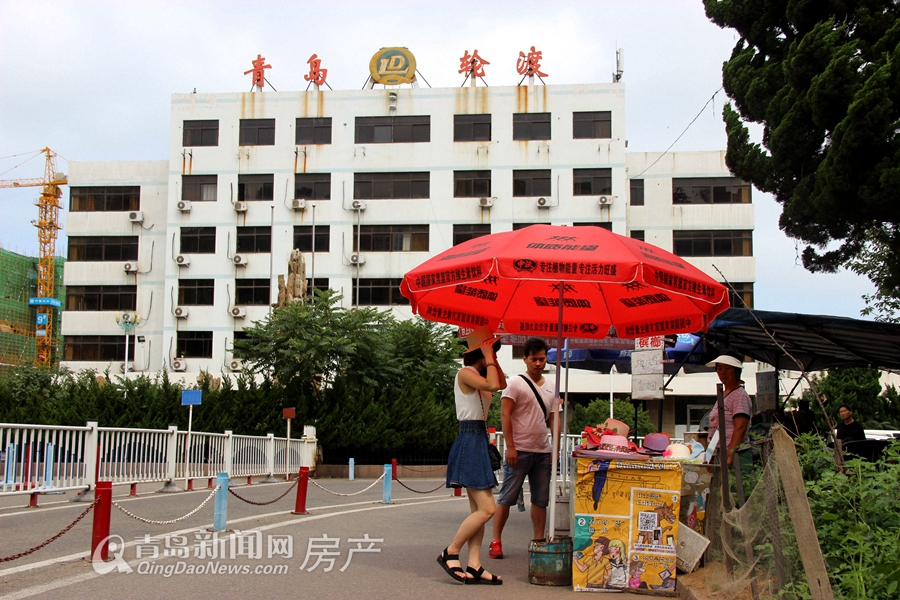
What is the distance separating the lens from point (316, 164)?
45094mm

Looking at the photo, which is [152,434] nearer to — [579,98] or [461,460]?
[461,460]

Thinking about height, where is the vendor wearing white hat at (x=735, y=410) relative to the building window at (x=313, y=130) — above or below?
below

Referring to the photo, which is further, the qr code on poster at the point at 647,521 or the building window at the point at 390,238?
the building window at the point at 390,238

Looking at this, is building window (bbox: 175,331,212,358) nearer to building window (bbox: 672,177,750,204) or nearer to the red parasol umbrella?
building window (bbox: 672,177,750,204)

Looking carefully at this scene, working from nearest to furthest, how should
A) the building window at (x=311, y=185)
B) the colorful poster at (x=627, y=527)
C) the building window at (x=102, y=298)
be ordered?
1. the colorful poster at (x=627, y=527)
2. the building window at (x=311, y=185)
3. the building window at (x=102, y=298)

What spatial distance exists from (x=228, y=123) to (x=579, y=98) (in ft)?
58.7

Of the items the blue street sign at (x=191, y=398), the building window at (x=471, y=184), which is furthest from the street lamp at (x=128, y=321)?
the blue street sign at (x=191, y=398)

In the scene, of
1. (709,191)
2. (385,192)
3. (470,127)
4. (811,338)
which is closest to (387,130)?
(385,192)

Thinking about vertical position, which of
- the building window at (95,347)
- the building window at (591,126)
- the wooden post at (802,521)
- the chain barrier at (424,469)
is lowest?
the chain barrier at (424,469)

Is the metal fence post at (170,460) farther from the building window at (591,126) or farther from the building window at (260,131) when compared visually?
the building window at (591,126)

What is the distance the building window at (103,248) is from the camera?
47375 mm

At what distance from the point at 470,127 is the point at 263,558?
38411 mm

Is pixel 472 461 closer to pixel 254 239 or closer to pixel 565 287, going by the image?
pixel 565 287

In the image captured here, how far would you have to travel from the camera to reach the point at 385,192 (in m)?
44.9
